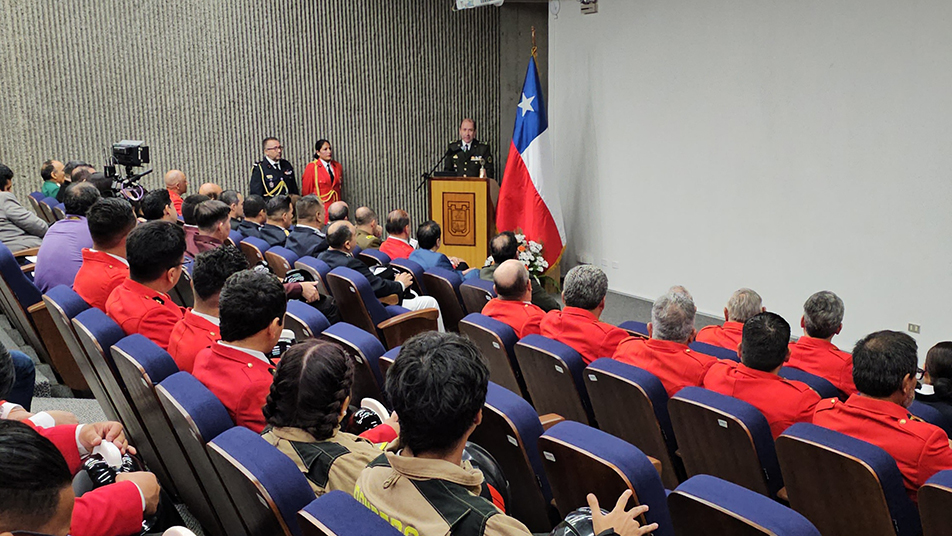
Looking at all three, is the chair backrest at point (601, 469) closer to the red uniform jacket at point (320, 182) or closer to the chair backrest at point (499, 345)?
the chair backrest at point (499, 345)

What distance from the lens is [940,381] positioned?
3084 millimetres

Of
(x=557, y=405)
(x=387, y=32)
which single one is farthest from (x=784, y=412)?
(x=387, y=32)

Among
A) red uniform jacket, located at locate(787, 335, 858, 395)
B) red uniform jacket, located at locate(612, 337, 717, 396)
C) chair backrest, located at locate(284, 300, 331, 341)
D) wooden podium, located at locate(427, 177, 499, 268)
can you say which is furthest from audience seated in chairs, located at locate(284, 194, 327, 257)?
red uniform jacket, located at locate(787, 335, 858, 395)

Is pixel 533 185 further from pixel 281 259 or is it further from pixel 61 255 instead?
pixel 61 255

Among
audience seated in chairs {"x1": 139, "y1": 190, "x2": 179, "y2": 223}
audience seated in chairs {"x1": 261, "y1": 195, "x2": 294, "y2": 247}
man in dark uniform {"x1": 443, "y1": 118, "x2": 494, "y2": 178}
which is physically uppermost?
man in dark uniform {"x1": 443, "y1": 118, "x2": 494, "y2": 178}

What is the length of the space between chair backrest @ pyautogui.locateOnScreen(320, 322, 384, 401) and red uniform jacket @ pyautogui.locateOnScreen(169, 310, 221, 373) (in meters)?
0.46

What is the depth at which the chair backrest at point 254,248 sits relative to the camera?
17.7ft

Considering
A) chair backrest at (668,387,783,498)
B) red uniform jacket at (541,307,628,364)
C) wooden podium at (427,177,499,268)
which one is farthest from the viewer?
wooden podium at (427,177,499,268)

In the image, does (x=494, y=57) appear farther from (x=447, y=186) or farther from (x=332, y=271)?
(x=332, y=271)

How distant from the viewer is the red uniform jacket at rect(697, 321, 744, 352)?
3.75 metres

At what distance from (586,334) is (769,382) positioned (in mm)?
897

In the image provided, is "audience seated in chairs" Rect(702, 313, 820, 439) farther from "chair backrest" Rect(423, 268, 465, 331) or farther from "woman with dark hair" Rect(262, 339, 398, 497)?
"chair backrest" Rect(423, 268, 465, 331)

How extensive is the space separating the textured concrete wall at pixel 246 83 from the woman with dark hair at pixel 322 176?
0.28 meters

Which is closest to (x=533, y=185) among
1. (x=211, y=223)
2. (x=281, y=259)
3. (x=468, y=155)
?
(x=468, y=155)
